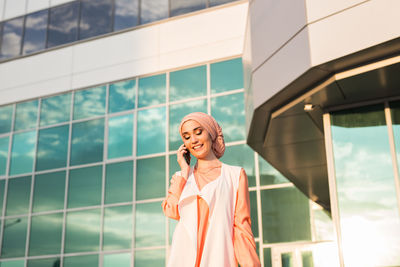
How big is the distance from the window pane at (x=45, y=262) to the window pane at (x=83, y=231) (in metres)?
0.50

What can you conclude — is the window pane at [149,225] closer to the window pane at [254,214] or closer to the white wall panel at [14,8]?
the window pane at [254,214]

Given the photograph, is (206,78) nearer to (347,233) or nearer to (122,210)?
(122,210)

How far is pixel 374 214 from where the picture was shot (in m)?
7.82

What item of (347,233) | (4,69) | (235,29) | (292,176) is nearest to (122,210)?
(292,176)

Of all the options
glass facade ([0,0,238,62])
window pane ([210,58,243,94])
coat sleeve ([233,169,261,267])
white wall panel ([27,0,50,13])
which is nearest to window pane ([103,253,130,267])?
window pane ([210,58,243,94])

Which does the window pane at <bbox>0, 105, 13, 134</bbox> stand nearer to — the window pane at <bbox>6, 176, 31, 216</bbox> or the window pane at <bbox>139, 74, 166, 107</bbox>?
the window pane at <bbox>6, 176, 31, 216</bbox>

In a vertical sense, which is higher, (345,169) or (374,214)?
(345,169)

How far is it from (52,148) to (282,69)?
438 inches

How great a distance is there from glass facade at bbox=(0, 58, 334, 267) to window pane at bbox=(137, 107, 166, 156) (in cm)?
3

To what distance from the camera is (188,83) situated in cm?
1580

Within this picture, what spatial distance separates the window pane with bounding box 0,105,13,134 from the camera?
18.4 metres

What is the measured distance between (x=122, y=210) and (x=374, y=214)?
9.18 metres

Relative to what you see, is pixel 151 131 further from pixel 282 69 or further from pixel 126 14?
pixel 282 69

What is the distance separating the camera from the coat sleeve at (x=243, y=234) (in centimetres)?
328
